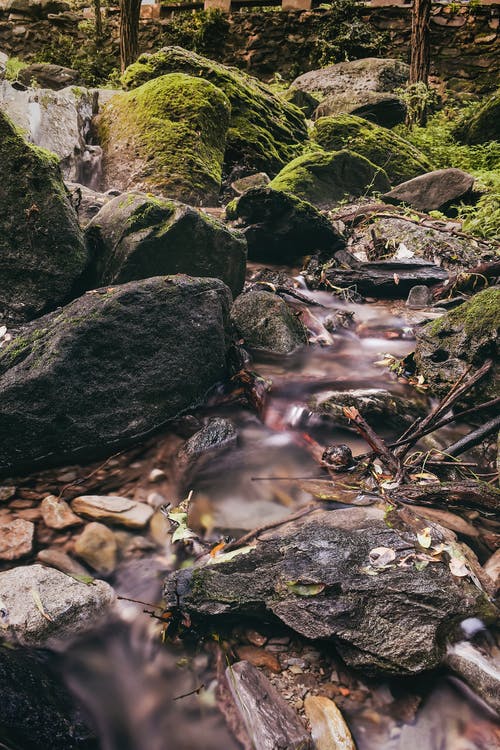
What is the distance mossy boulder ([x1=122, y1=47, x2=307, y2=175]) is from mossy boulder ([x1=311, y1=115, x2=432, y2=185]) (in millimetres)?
568

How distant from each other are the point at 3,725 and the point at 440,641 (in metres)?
1.62

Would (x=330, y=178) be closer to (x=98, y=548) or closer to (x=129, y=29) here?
(x=98, y=548)

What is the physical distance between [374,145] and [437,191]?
7.26 ft

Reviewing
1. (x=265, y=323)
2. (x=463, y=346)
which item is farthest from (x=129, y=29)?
(x=463, y=346)

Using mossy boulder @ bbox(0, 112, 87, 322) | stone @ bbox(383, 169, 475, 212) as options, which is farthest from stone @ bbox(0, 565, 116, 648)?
stone @ bbox(383, 169, 475, 212)

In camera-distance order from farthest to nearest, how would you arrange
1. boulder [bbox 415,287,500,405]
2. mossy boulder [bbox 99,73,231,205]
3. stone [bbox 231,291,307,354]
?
1. mossy boulder [bbox 99,73,231,205]
2. stone [bbox 231,291,307,354]
3. boulder [bbox 415,287,500,405]

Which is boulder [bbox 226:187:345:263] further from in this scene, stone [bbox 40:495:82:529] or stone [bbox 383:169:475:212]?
stone [bbox 40:495:82:529]

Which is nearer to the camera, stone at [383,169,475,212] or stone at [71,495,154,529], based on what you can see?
stone at [71,495,154,529]

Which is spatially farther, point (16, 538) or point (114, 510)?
point (114, 510)

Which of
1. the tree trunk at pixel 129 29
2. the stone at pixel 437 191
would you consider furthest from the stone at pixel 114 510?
the tree trunk at pixel 129 29

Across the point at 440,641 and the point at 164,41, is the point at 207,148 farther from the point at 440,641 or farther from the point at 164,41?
the point at 164,41

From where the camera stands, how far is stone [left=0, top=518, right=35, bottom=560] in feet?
8.30

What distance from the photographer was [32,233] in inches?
158

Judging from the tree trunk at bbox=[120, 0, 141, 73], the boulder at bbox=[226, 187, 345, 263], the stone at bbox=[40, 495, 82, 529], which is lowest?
the stone at bbox=[40, 495, 82, 529]
